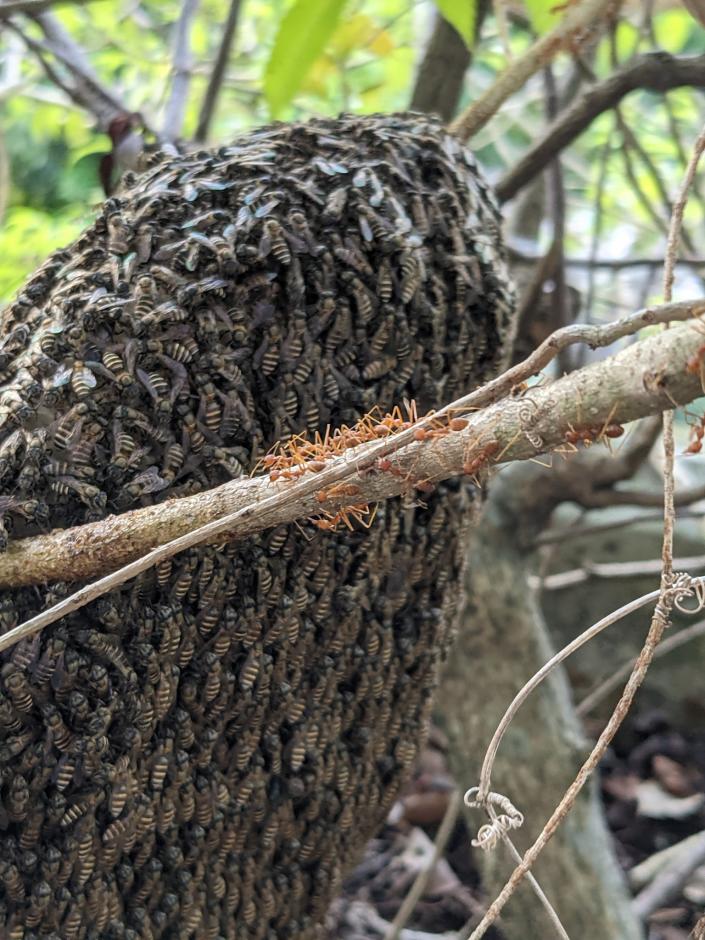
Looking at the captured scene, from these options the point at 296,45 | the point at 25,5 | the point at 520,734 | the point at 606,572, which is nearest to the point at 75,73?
the point at 25,5

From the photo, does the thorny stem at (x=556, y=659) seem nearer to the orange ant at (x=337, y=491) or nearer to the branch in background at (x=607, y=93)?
the orange ant at (x=337, y=491)

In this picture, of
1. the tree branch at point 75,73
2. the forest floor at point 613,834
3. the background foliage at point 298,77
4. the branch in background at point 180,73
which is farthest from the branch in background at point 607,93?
the forest floor at point 613,834

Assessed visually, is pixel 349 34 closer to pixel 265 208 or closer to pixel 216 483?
pixel 265 208

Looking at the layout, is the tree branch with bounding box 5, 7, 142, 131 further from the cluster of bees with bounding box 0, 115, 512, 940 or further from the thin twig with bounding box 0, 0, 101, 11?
the cluster of bees with bounding box 0, 115, 512, 940

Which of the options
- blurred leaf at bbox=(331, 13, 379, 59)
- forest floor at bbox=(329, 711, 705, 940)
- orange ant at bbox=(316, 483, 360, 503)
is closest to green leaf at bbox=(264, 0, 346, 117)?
orange ant at bbox=(316, 483, 360, 503)

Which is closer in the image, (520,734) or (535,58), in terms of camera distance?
(535,58)

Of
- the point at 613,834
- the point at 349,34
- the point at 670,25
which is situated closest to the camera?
the point at 349,34
